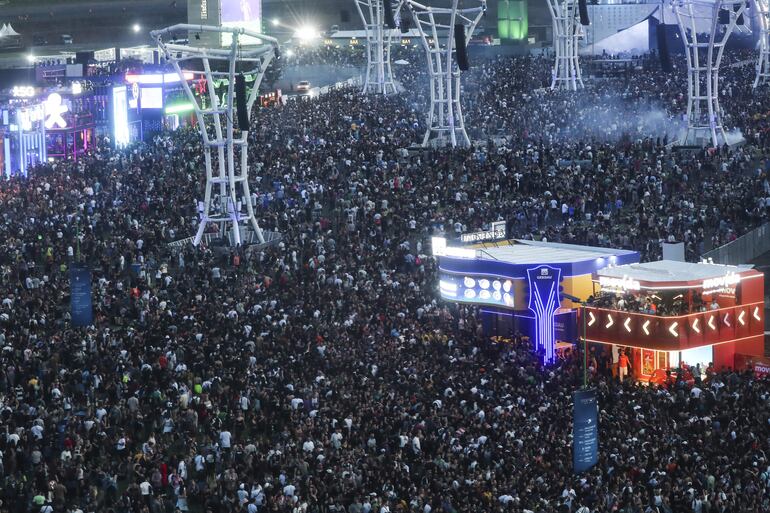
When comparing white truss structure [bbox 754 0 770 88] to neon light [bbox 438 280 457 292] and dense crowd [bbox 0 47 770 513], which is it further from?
neon light [bbox 438 280 457 292]

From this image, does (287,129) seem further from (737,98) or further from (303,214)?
(737,98)

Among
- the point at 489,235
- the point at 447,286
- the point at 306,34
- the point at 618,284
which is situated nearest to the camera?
the point at 618,284

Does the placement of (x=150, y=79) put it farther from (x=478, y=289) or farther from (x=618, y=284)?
(x=618, y=284)

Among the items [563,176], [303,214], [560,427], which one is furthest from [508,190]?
[560,427]

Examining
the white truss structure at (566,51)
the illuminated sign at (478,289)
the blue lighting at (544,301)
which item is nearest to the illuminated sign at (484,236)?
the illuminated sign at (478,289)

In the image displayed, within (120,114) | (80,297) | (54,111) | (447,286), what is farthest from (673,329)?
(120,114)

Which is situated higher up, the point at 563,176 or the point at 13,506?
the point at 563,176

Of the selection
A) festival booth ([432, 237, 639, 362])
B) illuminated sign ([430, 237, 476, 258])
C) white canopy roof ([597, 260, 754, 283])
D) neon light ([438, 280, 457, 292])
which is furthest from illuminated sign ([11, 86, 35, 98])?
white canopy roof ([597, 260, 754, 283])
